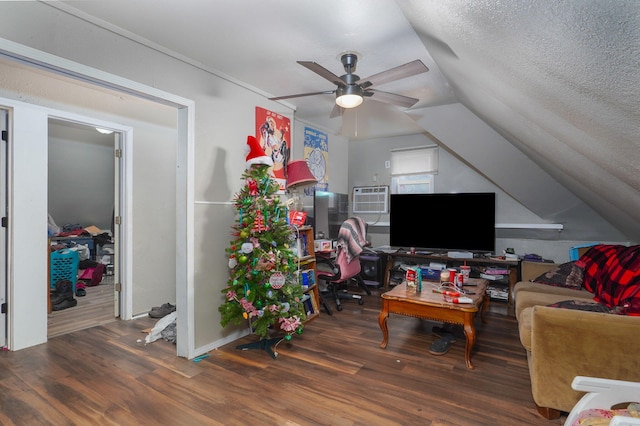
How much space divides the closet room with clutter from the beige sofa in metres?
4.36

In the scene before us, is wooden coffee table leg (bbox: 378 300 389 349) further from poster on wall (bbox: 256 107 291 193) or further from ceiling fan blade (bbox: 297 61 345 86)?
ceiling fan blade (bbox: 297 61 345 86)

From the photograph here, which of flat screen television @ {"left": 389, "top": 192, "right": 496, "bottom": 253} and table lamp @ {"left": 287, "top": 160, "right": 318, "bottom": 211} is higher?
table lamp @ {"left": 287, "top": 160, "right": 318, "bottom": 211}

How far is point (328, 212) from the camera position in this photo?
198 inches

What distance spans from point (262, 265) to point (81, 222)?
6.00 metres

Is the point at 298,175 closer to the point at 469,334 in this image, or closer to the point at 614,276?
the point at 469,334

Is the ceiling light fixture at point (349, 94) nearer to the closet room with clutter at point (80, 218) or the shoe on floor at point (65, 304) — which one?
the closet room with clutter at point (80, 218)

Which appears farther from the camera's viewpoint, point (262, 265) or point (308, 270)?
point (308, 270)

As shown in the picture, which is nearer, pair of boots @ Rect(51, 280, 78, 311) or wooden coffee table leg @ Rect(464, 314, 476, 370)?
wooden coffee table leg @ Rect(464, 314, 476, 370)

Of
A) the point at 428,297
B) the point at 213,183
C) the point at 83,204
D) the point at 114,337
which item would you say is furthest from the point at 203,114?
the point at 83,204

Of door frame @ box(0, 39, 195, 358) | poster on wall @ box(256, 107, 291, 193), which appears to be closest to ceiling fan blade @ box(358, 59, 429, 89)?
poster on wall @ box(256, 107, 291, 193)

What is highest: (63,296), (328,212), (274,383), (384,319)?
(328,212)

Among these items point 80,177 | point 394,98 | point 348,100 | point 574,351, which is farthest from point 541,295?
point 80,177

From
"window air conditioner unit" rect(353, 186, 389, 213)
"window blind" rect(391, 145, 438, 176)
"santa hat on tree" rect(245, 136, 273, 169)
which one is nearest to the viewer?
"santa hat on tree" rect(245, 136, 273, 169)

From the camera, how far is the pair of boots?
3915 mm
